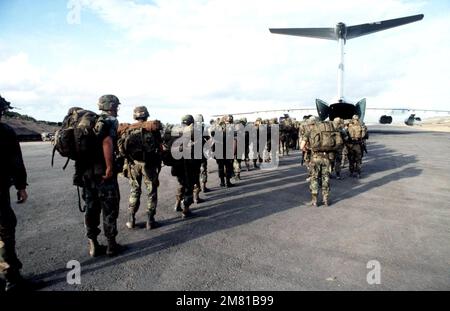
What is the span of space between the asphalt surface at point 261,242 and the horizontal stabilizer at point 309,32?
2521 cm

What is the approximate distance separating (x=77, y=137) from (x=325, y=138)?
5.38m

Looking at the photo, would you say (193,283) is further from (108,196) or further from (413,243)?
(413,243)

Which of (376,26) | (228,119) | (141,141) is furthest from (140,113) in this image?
(376,26)

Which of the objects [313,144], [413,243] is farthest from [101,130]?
[413,243]

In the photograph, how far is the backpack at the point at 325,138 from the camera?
6922mm

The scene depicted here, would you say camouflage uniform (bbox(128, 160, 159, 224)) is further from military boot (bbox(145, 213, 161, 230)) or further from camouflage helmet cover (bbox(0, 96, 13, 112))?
camouflage helmet cover (bbox(0, 96, 13, 112))

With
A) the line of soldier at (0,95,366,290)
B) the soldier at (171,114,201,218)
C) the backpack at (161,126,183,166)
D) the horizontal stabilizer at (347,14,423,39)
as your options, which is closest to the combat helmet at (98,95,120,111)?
the line of soldier at (0,95,366,290)

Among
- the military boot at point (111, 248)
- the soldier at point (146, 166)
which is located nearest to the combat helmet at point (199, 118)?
the soldier at point (146, 166)

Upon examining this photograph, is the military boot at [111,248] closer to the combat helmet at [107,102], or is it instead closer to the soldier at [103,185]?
the soldier at [103,185]

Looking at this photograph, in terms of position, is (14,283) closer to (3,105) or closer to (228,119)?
(3,105)

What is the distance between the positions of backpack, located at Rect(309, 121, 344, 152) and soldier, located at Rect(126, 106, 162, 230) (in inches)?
148

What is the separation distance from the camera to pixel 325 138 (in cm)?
696

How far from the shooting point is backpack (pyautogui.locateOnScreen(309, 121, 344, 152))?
6.92m
